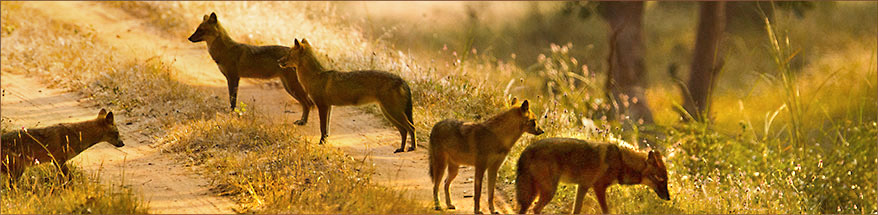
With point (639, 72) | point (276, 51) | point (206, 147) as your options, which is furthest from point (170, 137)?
point (639, 72)

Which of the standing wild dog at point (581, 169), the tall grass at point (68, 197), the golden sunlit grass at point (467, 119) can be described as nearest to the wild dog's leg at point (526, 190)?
the standing wild dog at point (581, 169)

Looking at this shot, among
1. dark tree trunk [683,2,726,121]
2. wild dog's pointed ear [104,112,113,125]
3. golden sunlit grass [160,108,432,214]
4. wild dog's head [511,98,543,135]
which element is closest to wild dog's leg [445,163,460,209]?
golden sunlit grass [160,108,432,214]

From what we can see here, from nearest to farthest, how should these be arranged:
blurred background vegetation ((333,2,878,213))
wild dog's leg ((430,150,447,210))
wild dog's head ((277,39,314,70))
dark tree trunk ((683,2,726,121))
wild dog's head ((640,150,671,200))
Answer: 1. wild dog's head ((640,150,671,200))
2. wild dog's leg ((430,150,447,210))
3. wild dog's head ((277,39,314,70))
4. blurred background vegetation ((333,2,878,213))
5. dark tree trunk ((683,2,726,121))

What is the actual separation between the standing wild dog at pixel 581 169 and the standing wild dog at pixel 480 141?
213 millimetres

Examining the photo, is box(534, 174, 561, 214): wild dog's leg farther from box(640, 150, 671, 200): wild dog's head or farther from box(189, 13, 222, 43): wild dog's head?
box(189, 13, 222, 43): wild dog's head

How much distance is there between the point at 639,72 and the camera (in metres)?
18.1

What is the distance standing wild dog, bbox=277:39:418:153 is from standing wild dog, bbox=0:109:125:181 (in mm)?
1942

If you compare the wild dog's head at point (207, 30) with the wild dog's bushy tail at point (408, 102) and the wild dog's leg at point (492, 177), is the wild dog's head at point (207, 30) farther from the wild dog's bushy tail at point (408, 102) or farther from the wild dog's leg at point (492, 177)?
the wild dog's leg at point (492, 177)

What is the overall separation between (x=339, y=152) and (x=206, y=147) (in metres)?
1.49

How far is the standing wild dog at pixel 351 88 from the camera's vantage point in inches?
328

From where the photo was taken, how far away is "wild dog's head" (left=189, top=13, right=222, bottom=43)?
9414 millimetres

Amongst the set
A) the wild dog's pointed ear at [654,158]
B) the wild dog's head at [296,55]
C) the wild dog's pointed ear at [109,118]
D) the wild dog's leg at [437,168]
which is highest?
the wild dog's head at [296,55]

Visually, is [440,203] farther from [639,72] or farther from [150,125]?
[639,72]

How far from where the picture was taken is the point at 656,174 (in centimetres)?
650
